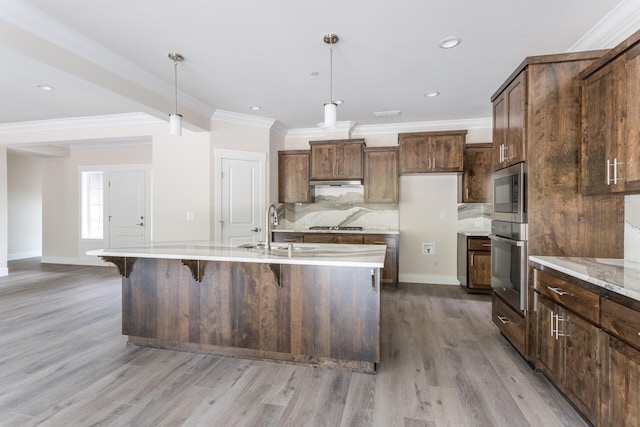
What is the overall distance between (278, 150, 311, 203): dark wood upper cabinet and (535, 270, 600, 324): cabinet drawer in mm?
3534

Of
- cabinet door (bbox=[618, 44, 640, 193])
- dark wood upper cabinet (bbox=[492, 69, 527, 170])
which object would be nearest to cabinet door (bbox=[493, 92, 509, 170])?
dark wood upper cabinet (bbox=[492, 69, 527, 170])

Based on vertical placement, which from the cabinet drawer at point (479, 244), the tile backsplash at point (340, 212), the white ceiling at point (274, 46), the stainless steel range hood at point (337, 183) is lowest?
the cabinet drawer at point (479, 244)

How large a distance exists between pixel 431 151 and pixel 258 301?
11.2ft

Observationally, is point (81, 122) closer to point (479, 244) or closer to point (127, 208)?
point (127, 208)

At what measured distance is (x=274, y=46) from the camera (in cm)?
272

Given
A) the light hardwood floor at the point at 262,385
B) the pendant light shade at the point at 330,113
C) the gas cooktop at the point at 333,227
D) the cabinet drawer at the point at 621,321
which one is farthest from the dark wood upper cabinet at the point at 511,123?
the gas cooktop at the point at 333,227

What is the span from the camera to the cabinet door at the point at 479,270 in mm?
4488

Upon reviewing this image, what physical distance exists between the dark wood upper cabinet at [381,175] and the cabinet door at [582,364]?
3.14 meters

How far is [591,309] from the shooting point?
1.69 meters

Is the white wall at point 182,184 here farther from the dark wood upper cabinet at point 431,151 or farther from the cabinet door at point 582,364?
the cabinet door at point 582,364

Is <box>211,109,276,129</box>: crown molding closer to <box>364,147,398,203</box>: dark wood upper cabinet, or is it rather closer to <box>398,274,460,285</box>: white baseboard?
<box>364,147,398,203</box>: dark wood upper cabinet

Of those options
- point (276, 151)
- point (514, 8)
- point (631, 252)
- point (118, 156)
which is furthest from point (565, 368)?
point (118, 156)

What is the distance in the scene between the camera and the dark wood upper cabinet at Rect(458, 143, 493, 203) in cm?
465

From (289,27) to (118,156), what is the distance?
5.55 metres
